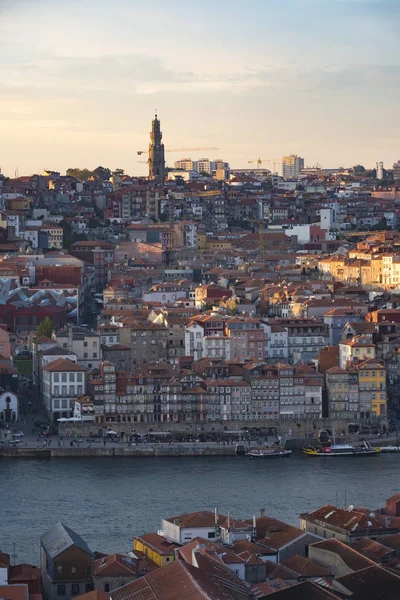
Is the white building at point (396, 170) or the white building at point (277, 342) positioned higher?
the white building at point (396, 170)

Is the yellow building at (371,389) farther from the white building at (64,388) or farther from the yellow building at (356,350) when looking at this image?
the white building at (64,388)

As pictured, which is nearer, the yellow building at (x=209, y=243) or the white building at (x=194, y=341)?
the white building at (x=194, y=341)

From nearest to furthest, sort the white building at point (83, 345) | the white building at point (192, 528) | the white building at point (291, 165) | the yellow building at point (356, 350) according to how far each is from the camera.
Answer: the white building at point (192, 528)
the yellow building at point (356, 350)
the white building at point (83, 345)
the white building at point (291, 165)

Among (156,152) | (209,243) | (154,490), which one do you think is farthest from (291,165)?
(154,490)

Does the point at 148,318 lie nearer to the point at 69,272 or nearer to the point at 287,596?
the point at 69,272

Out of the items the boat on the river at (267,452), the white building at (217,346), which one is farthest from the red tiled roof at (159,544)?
the white building at (217,346)

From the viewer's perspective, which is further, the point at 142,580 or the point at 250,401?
the point at 250,401

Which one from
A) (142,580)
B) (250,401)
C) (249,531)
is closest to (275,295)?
(250,401)
